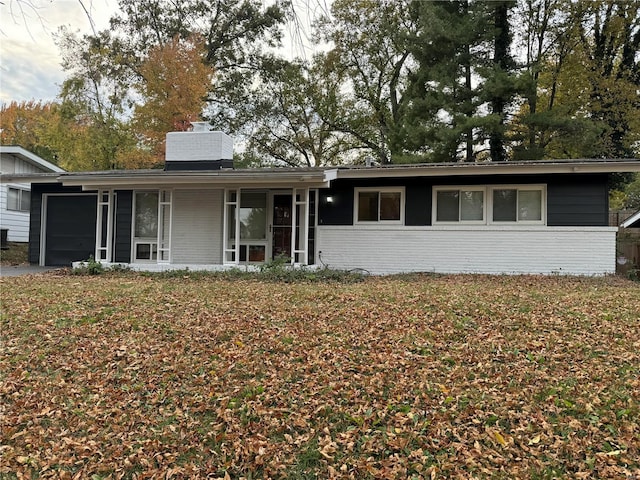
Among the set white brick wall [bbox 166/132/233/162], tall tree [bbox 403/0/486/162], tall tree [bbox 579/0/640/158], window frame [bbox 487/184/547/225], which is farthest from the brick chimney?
tall tree [bbox 579/0/640/158]

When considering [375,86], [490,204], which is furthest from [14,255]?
[375,86]

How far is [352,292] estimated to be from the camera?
25.6ft

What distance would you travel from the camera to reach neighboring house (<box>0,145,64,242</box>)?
16.7 m

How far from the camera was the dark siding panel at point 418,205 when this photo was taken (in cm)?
1169

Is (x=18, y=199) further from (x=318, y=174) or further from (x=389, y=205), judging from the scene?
(x=389, y=205)

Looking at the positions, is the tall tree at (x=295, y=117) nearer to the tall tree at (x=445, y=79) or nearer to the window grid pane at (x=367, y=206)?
the tall tree at (x=445, y=79)

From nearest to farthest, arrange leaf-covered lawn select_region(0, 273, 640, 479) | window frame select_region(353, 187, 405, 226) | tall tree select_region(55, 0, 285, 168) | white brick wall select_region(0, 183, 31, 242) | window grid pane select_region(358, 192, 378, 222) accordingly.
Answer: leaf-covered lawn select_region(0, 273, 640, 479) < window frame select_region(353, 187, 405, 226) < window grid pane select_region(358, 192, 378, 222) < white brick wall select_region(0, 183, 31, 242) < tall tree select_region(55, 0, 285, 168)

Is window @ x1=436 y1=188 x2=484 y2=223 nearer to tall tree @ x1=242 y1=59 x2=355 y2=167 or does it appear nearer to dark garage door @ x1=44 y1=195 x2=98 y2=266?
dark garage door @ x1=44 y1=195 x2=98 y2=266

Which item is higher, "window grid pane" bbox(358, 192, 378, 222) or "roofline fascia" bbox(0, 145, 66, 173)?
"roofline fascia" bbox(0, 145, 66, 173)

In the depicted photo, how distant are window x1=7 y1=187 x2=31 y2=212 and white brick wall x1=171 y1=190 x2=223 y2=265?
29.8 feet

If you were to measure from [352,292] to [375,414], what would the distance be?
167 inches

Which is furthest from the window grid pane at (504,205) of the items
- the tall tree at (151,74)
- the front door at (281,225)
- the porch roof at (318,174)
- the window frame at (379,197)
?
the tall tree at (151,74)

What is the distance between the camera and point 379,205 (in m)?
12.1

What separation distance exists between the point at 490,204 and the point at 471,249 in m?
1.21
